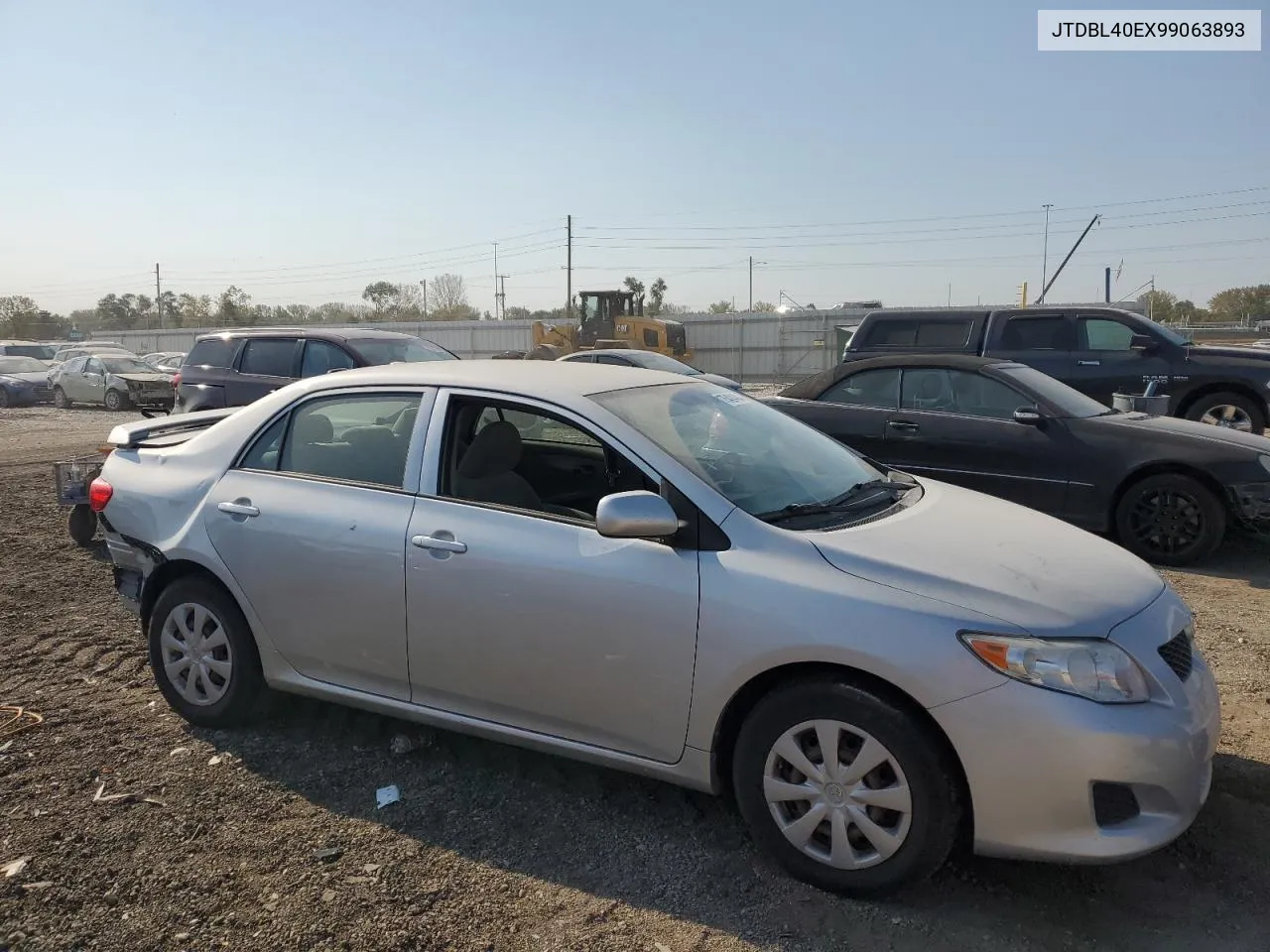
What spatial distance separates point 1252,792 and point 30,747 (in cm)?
491

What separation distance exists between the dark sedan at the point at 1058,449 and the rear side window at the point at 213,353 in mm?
6975

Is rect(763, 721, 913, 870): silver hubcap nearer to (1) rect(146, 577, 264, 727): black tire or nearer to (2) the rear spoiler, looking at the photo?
(1) rect(146, 577, 264, 727): black tire

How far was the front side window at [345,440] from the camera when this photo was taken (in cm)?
367

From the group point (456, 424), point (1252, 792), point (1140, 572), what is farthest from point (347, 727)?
point (1252, 792)

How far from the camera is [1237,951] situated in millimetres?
2539

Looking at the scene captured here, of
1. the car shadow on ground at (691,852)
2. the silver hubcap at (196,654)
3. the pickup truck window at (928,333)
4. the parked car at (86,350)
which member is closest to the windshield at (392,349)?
the pickup truck window at (928,333)

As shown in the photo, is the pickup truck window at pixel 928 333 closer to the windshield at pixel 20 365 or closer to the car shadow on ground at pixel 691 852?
the car shadow on ground at pixel 691 852

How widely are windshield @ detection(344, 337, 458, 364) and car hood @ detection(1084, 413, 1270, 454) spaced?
643cm

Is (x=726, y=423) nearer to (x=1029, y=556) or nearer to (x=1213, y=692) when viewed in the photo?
(x=1029, y=556)

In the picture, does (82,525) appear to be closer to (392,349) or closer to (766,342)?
(392,349)

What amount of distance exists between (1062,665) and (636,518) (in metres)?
1.31

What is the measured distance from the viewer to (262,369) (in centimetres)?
1033

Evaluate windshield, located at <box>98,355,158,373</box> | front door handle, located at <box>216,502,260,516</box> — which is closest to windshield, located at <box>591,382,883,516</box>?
front door handle, located at <box>216,502,260,516</box>

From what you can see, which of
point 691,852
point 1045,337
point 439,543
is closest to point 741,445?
point 439,543
